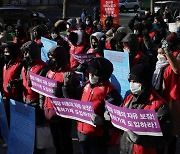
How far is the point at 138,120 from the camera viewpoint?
3.60 m

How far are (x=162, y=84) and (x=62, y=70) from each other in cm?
115

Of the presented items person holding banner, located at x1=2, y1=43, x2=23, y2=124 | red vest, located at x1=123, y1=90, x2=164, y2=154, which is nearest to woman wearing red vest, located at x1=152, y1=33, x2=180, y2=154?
red vest, located at x1=123, y1=90, x2=164, y2=154

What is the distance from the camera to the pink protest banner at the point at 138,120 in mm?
3518

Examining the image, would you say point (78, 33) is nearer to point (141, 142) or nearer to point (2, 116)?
point (2, 116)

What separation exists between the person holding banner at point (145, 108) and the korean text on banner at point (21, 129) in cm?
120

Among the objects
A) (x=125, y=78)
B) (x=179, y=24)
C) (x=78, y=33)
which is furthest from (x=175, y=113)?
(x=179, y=24)

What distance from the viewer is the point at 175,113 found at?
16.2 feet

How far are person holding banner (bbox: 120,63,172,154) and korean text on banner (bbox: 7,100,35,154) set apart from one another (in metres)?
1.20

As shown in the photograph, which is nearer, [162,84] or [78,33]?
[162,84]

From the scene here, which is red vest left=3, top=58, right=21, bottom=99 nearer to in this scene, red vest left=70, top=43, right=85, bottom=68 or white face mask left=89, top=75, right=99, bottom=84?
white face mask left=89, top=75, right=99, bottom=84

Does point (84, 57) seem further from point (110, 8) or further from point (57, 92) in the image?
point (110, 8)

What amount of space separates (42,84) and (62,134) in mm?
639

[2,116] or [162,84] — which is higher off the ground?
[162,84]

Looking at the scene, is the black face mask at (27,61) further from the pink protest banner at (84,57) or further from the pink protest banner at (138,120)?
the pink protest banner at (84,57)
